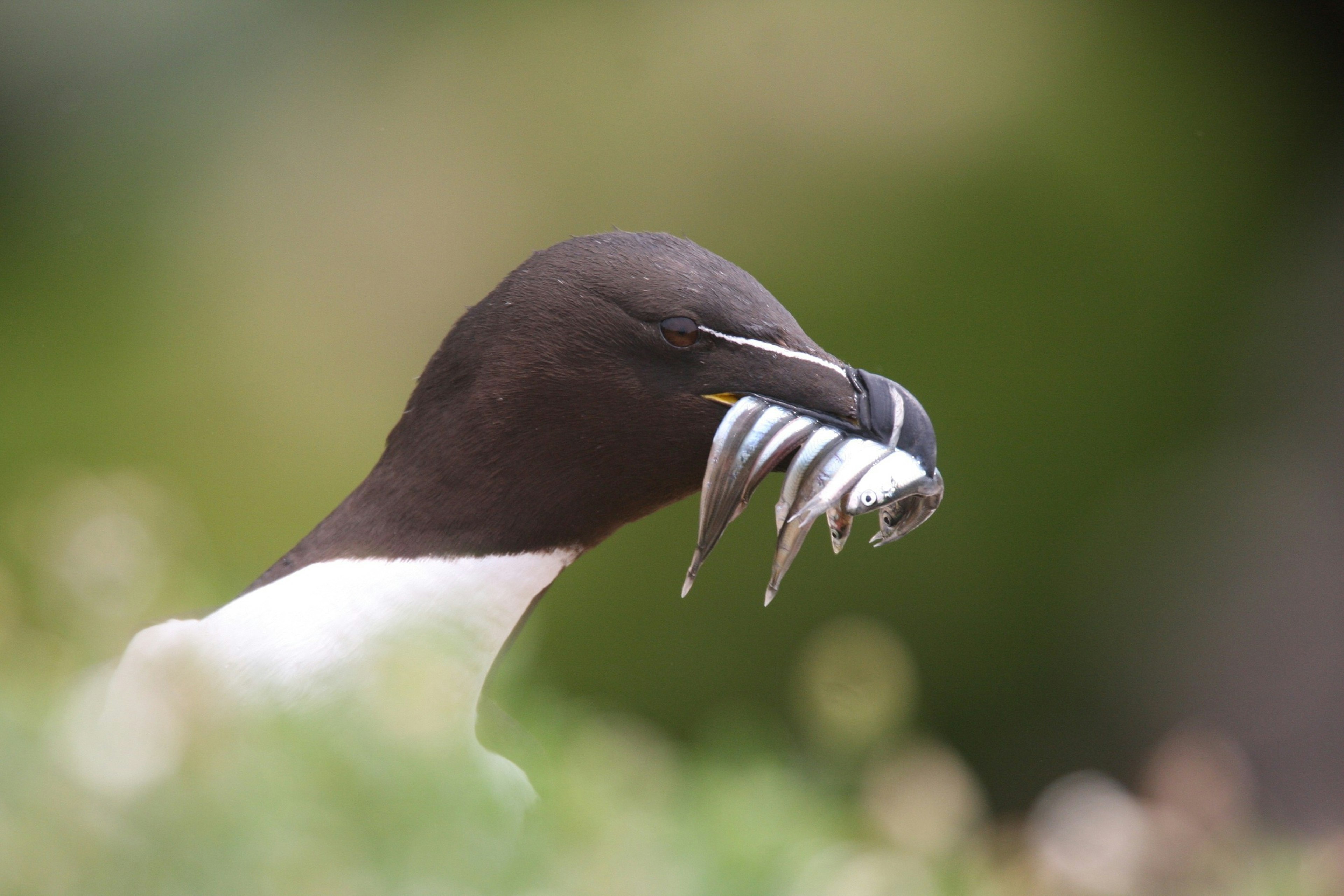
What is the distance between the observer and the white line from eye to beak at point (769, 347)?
154 centimetres

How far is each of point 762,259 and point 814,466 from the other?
271cm

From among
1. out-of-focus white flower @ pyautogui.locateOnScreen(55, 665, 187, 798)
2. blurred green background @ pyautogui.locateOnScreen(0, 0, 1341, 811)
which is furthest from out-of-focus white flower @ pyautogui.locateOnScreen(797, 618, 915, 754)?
blurred green background @ pyautogui.locateOnScreen(0, 0, 1341, 811)

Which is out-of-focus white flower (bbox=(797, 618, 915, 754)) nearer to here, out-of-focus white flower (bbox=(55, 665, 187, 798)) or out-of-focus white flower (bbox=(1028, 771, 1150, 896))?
out-of-focus white flower (bbox=(1028, 771, 1150, 896))

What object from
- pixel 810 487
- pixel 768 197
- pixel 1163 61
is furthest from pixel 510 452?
pixel 1163 61

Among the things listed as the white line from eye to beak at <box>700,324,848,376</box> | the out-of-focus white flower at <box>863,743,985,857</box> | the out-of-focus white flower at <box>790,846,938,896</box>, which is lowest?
the out-of-focus white flower at <box>863,743,985,857</box>

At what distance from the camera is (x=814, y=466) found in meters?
1.49

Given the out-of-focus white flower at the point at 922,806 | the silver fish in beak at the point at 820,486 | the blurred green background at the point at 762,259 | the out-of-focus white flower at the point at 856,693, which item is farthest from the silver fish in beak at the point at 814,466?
the blurred green background at the point at 762,259

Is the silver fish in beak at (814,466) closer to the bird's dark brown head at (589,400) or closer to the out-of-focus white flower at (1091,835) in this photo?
the bird's dark brown head at (589,400)

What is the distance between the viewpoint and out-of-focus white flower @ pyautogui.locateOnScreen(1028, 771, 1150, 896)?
220 centimetres

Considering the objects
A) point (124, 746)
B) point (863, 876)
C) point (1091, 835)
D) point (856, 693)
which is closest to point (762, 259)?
point (1091, 835)

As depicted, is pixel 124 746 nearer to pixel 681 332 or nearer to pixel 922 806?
pixel 922 806

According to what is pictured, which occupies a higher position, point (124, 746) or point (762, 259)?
point (124, 746)

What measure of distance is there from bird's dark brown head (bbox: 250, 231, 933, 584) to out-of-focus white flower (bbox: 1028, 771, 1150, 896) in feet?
2.65

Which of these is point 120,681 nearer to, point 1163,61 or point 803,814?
point 803,814
